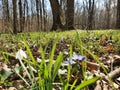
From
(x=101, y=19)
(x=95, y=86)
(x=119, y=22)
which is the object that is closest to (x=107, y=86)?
(x=95, y=86)

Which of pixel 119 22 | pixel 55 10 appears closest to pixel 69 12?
pixel 55 10

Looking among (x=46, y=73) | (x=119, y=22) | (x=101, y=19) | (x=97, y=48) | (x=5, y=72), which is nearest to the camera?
(x=46, y=73)

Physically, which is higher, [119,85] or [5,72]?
[5,72]

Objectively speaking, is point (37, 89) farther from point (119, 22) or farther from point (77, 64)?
point (119, 22)

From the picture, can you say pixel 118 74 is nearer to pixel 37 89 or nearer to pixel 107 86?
pixel 107 86

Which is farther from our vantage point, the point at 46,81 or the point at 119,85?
the point at 119,85

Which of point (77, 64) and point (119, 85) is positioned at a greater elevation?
point (77, 64)

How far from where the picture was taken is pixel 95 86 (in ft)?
4.50

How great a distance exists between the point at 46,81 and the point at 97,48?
195cm

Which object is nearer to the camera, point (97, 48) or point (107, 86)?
point (107, 86)

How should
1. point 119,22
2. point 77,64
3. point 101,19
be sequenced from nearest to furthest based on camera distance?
point 77,64, point 119,22, point 101,19

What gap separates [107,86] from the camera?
1.38 metres

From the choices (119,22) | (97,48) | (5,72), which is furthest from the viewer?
(119,22)

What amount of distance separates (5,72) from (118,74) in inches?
24.1
